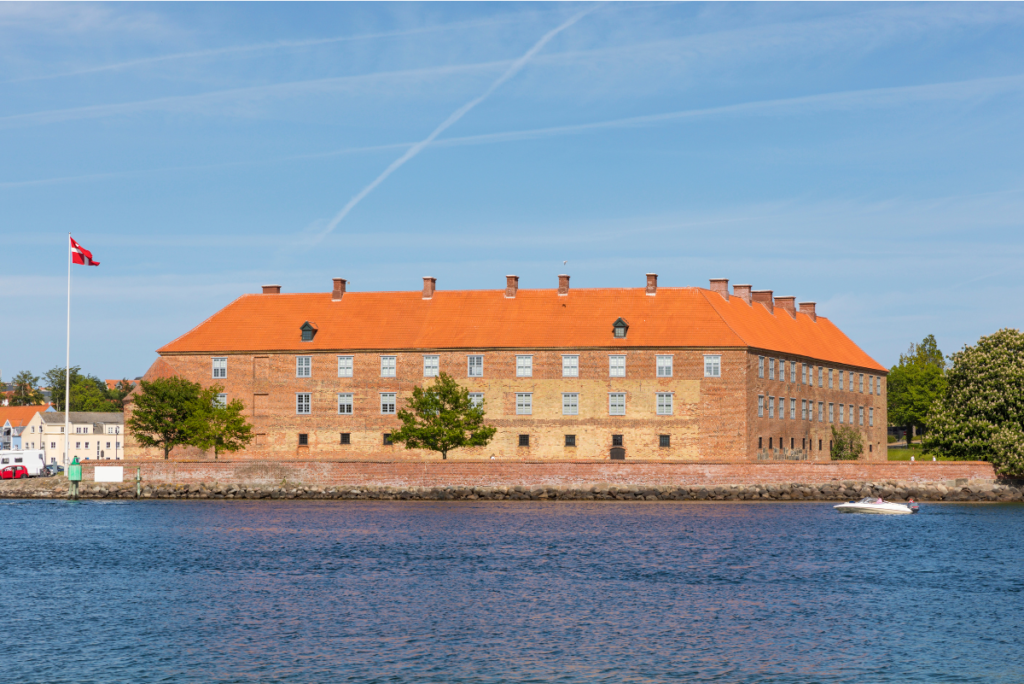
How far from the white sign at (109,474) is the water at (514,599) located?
1669 cm

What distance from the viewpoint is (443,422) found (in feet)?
245

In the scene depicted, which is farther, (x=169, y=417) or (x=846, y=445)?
(x=846, y=445)

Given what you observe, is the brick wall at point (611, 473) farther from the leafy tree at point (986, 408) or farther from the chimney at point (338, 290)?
the chimney at point (338, 290)

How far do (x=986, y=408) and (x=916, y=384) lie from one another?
160 feet

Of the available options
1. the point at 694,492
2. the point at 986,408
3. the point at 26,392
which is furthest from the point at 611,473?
the point at 26,392

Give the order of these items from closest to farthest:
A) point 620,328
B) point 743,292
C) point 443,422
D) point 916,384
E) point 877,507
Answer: point 877,507 < point 443,422 < point 620,328 < point 743,292 < point 916,384

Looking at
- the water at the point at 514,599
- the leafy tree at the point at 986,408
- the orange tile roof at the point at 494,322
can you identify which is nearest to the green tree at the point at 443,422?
the orange tile roof at the point at 494,322

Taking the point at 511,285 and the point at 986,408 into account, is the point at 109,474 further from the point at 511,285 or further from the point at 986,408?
the point at 986,408

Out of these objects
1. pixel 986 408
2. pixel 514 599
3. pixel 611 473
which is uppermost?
pixel 986 408

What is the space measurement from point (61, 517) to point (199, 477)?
12.2 metres

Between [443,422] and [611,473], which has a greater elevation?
[443,422]

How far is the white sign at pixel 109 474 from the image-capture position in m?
73.6

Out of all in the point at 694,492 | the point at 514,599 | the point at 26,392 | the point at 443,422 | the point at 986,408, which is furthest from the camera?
the point at 26,392

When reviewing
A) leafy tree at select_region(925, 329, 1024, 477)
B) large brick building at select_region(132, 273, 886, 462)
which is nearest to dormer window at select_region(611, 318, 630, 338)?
large brick building at select_region(132, 273, 886, 462)
